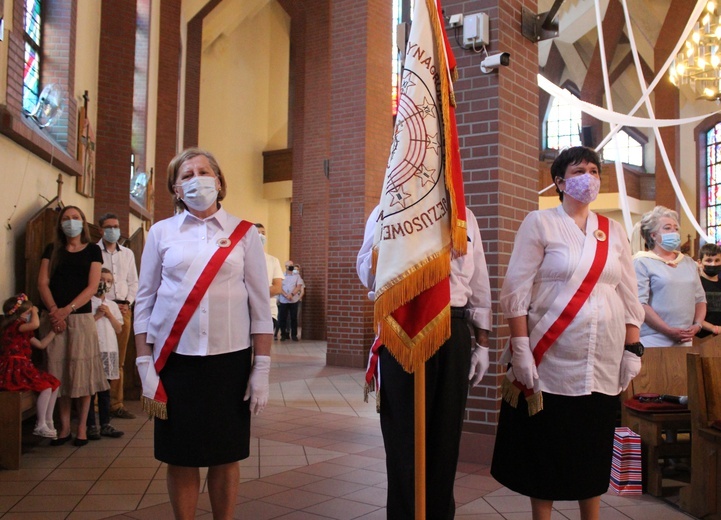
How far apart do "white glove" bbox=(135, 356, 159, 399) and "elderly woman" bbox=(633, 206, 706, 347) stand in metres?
3.50

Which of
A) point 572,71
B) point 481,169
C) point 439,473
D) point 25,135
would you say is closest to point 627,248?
point 439,473

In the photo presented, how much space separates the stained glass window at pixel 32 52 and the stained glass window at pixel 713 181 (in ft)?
60.7

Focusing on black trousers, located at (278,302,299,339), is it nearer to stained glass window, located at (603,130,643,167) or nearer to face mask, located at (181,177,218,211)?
face mask, located at (181,177,218,211)

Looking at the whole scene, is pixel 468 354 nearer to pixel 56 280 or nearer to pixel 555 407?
pixel 555 407

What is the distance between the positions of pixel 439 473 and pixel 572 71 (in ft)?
81.8

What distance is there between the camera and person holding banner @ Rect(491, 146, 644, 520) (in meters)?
2.83

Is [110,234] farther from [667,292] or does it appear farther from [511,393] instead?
[667,292]

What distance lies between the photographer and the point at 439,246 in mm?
2654

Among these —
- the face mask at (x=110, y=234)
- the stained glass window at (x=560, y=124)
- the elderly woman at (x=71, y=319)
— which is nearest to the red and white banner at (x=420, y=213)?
the elderly woman at (x=71, y=319)

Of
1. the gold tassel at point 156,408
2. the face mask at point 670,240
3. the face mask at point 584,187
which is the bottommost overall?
the gold tassel at point 156,408

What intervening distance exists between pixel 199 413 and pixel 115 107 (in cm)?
801

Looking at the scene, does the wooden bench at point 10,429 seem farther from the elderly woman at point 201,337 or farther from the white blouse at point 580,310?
the white blouse at point 580,310

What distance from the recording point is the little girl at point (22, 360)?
4770mm

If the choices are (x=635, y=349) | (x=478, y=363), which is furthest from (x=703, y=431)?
(x=478, y=363)
